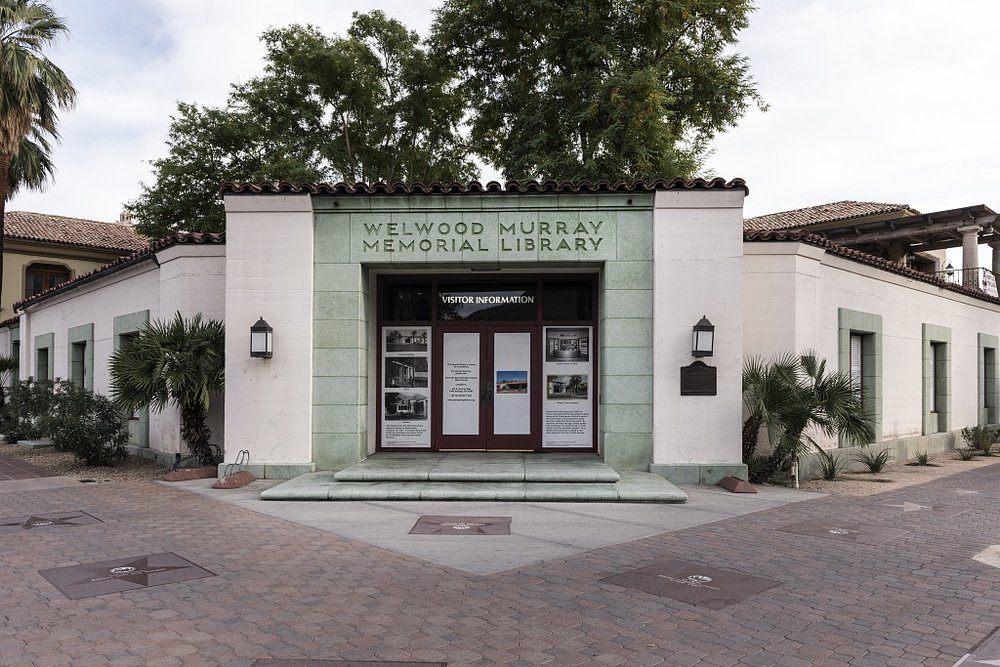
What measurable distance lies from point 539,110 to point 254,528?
16377 mm

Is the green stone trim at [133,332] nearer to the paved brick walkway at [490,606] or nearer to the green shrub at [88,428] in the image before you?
the green shrub at [88,428]

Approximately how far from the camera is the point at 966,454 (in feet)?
52.4

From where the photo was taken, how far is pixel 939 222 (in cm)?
2634

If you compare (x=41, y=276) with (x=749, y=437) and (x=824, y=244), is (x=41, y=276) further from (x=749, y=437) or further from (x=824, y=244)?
(x=824, y=244)

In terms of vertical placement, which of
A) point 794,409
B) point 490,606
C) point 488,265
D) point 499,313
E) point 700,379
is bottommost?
point 490,606

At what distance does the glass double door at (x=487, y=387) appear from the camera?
40.2ft

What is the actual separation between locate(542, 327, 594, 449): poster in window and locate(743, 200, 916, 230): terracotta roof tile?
20.9 m

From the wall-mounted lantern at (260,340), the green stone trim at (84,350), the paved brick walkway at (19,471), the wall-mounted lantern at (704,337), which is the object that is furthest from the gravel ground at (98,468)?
the wall-mounted lantern at (704,337)

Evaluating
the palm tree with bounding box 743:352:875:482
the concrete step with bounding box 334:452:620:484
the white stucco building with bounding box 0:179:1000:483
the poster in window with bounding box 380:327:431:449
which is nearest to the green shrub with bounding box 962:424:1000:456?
the white stucco building with bounding box 0:179:1000:483

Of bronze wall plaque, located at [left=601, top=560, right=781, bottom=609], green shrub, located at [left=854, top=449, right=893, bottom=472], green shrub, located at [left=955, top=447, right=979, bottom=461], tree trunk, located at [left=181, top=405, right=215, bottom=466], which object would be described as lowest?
green shrub, located at [left=955, top=447, right=979, bottom=461]

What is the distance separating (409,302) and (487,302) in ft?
4.23

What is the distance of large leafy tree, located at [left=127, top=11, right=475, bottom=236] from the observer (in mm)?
25500

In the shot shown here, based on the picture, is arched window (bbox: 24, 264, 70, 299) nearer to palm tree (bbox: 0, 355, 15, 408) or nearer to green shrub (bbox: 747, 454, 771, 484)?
palm tree (bbox: 0, 355, 15, 408)

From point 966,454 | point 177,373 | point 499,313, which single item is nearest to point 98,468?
point 177,373
